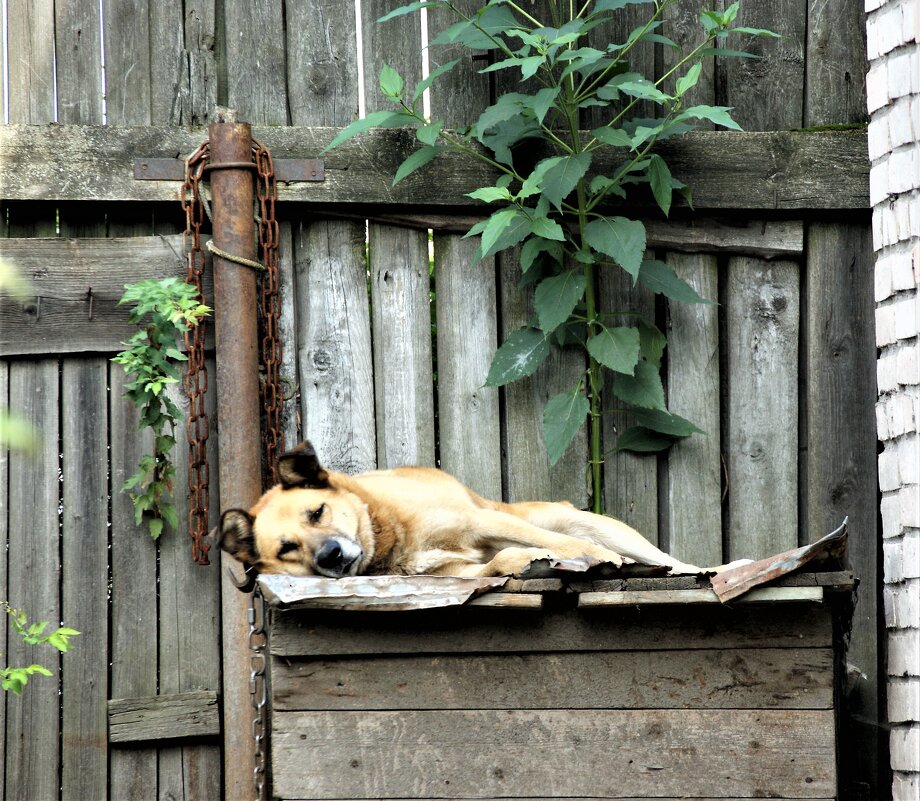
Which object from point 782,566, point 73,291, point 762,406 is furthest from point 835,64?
point 73,291

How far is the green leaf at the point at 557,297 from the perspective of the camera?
14.3 feet

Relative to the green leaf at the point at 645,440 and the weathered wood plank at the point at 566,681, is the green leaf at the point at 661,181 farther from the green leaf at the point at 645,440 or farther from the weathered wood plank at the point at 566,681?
the weathered wood plank at the point at 566,681

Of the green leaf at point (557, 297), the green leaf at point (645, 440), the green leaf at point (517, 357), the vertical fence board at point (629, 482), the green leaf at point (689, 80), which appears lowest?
the vertical fence board at point (629, 482)

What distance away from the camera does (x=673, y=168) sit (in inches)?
184

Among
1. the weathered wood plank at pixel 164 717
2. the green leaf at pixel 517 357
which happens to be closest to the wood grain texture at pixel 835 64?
the green leaf at pixel 517 357

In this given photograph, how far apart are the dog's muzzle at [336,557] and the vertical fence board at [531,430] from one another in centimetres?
117

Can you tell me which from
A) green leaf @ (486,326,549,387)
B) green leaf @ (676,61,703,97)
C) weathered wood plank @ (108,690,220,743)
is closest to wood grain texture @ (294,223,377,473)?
green leaf @ (486,326,549,387)

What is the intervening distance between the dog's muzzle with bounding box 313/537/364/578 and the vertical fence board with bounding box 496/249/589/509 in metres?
1.17

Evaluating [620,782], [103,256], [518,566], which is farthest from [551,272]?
[620,782]

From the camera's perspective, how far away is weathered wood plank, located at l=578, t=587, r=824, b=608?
309cm

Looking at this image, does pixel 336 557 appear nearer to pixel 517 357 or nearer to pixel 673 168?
pixel 517 357

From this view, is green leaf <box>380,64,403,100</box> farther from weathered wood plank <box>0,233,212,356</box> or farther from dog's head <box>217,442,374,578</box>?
dog's head <box>217,442,374,578</box>

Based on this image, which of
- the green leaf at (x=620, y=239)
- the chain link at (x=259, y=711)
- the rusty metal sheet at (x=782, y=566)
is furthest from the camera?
the green leaf at (x=620, y=239)

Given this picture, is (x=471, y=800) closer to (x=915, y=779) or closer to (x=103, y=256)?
(x=915, y=779)
